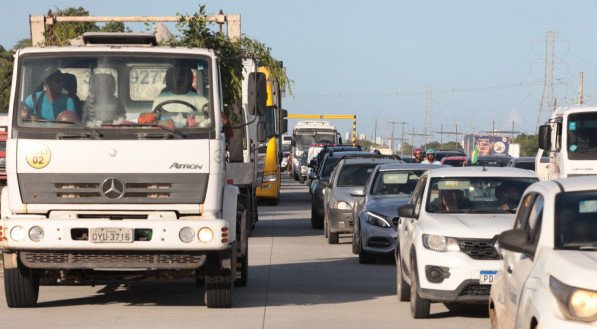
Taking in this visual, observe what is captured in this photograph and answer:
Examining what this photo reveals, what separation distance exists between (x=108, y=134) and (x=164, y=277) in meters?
1.68

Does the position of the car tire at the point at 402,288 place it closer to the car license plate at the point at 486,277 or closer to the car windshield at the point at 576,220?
the car license plate at the point at 486,277

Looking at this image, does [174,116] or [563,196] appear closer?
[563,196]

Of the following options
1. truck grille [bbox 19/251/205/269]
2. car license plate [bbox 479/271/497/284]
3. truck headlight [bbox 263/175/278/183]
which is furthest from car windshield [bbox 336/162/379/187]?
truck headlight [bbox 263/175/278/183]

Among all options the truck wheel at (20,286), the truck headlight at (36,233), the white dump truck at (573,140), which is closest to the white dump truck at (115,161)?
the truck headlight at (36,233)

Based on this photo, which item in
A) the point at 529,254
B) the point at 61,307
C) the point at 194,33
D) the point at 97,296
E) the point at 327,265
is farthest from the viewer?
the point at 327,265

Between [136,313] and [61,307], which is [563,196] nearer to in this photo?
[136,313]

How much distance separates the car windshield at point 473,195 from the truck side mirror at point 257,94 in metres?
2.13

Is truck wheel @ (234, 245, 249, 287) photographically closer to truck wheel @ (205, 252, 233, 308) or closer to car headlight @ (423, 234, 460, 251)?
Result: truck wheel @ (205, 252, 233, 308)

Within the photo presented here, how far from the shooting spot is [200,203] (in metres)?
14.2

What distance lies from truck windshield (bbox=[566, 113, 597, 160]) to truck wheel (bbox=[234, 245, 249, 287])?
1001cm

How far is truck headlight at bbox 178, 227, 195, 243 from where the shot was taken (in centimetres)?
1402

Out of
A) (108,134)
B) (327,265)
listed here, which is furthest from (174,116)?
(327,265)

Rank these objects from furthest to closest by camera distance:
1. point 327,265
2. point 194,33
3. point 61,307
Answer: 1. point 327,265
2. point 194,33
3. point 61,307

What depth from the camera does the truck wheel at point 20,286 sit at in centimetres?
1473
